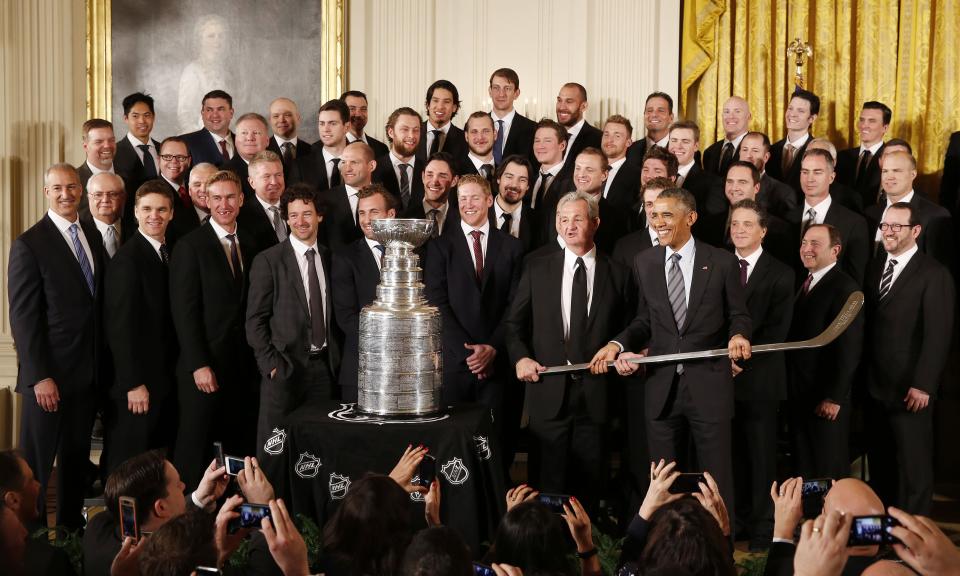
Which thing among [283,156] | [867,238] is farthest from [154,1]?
[867,238]

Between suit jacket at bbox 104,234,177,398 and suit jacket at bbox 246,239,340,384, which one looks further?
suit jacket at bbox 104,234,177,398

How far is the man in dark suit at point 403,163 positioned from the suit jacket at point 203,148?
3.75ft

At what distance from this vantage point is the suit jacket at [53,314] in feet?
18.7

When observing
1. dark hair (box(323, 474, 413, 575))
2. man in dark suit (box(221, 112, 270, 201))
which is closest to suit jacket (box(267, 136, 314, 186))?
man in dark suit (box(221, 112, 270, 201))

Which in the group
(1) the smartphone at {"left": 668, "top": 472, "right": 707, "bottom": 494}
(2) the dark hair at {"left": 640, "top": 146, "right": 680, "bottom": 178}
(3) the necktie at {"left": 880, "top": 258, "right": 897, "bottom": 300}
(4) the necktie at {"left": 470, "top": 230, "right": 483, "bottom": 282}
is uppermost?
(2) the dark hair at {"left": 640, "top": 146, "right": 680, "bottom": 178}

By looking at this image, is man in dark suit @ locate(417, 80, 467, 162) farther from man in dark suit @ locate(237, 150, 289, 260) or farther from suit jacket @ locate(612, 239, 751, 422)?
suit jacket @ locate(612, 239, 751, 422)

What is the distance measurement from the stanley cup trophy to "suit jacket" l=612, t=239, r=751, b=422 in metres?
1.26

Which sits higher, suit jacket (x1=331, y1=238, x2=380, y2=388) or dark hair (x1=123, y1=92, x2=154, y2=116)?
dark hair (x1=123, y1=92, x2=154, y2=116)

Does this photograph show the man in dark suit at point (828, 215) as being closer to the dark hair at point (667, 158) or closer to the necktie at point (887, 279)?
the necktie at point (887, 279)

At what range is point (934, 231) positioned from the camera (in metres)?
6.69

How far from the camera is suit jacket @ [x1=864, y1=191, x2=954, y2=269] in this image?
669cm

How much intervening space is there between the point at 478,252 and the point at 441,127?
2079mm

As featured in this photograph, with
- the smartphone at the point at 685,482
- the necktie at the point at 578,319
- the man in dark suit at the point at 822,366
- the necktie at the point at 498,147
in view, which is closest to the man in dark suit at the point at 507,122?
the necktie at the point at 498,147

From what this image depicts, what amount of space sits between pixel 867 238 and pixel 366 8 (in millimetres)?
4483
